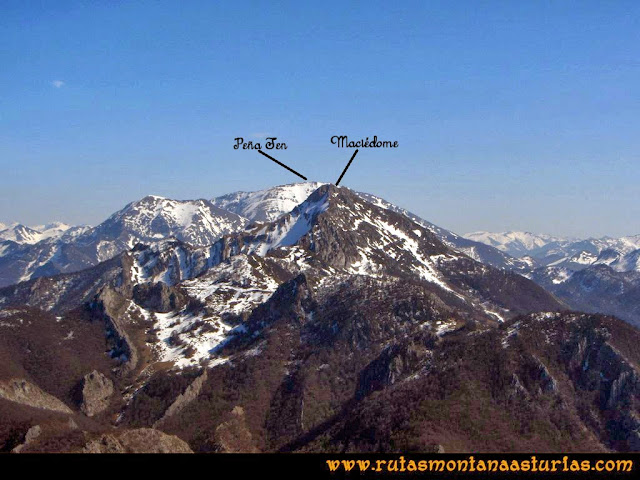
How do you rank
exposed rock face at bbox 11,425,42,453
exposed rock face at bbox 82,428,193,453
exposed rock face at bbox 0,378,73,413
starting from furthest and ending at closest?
1. exposed rock face at bbox 0,378,73,413
2. exposed rock face at bbox 11,425,42,453
3. exposed rock face at bbox 82,428,193,453

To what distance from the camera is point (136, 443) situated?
121m

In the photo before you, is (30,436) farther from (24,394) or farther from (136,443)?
(24,394)

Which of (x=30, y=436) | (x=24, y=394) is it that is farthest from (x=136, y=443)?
(x=24, y=394)

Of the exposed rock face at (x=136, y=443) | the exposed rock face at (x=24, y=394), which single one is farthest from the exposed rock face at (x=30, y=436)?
the exposed rock face at (x=24, y=394)

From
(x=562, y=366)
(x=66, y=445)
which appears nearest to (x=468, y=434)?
(x=562, y=366)

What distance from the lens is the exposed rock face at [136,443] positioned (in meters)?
105

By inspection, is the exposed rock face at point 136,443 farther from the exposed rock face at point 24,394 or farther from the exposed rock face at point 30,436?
the exposed rock face at point 24,394

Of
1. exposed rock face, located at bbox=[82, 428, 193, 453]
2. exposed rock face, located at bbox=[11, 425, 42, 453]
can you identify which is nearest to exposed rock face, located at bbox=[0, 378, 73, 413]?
exposed rock face, located at bbox=[82, 428, 193, 453]

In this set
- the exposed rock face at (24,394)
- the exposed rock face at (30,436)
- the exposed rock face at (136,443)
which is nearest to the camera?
the exposed rock face at (136,443)

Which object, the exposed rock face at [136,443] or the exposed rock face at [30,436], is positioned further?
the exposed rock face at [30,436]

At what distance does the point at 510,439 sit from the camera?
15138 centimetres

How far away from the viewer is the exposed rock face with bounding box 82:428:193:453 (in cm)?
10538

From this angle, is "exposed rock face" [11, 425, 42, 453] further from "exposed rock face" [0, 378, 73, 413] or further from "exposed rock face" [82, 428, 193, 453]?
"exposed rock face" [0, 378, 73, 413]
